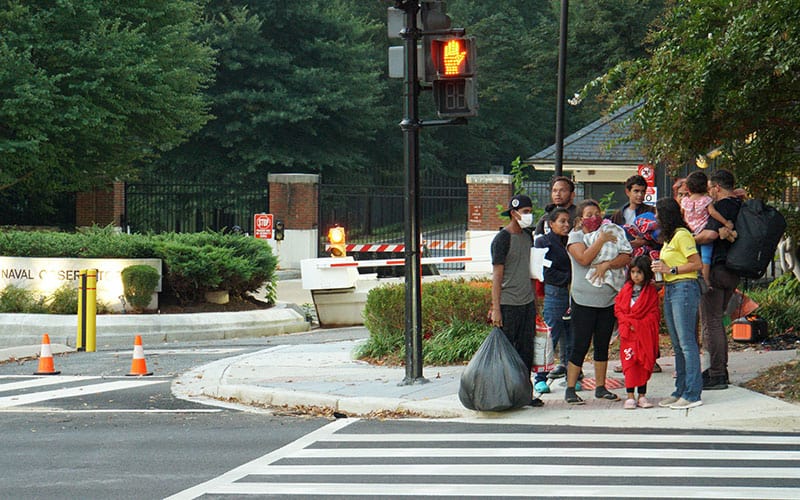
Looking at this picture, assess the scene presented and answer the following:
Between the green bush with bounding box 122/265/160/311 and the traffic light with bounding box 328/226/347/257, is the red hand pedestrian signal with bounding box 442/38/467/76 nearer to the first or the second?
the green bush with bounding box 122/265/160/311

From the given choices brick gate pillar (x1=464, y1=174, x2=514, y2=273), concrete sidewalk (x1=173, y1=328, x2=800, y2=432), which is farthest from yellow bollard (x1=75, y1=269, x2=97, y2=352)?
brick gate pillar (x1=464, y1=174, x2=514, y2=273)

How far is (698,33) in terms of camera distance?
39.1ft

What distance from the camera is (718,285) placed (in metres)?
10.8

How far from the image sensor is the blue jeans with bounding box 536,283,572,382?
11.2 m

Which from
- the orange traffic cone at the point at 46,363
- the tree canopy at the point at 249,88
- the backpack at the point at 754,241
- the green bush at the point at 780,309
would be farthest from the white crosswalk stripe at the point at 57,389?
the tree canopy at the point at 249,88

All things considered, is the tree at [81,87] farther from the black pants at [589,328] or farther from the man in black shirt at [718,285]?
the man in black shirt at [718,285]

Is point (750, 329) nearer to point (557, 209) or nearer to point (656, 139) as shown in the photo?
point (656, 139)

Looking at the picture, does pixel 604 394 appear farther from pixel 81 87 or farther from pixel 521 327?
pixel 81 87

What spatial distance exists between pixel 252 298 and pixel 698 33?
1282cm

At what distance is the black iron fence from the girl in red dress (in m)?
27.0

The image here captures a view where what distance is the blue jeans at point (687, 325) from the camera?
33.4 feet

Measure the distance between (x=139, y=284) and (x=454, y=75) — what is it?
10577 mm

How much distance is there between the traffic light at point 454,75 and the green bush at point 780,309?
5397 millimetres

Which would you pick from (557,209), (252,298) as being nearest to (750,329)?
(557,209)
